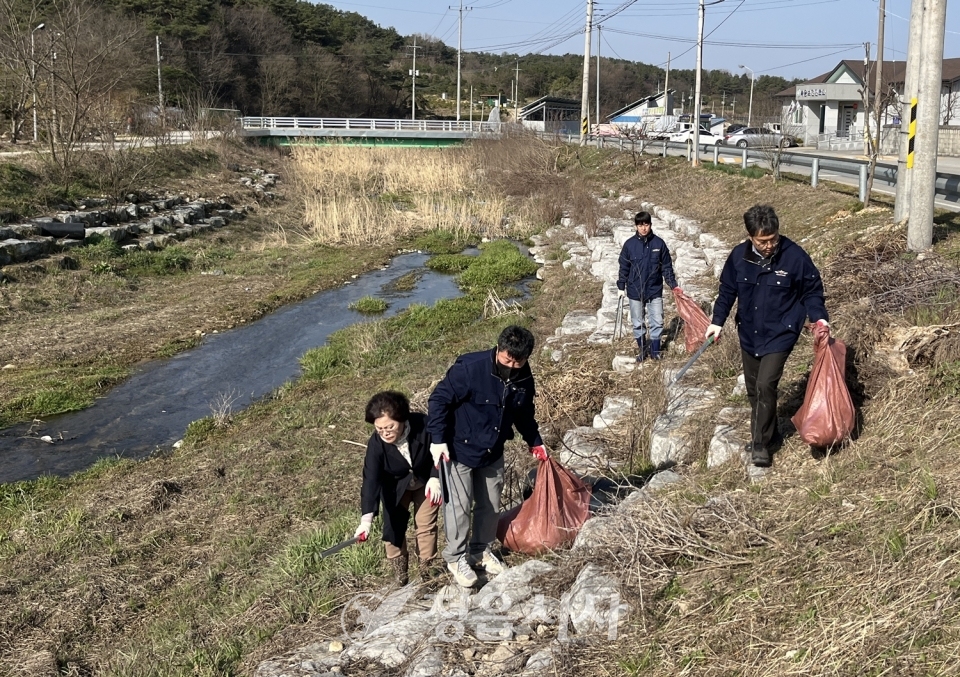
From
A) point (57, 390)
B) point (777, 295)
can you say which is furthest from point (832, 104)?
point (777, 295)

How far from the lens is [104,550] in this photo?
593cm

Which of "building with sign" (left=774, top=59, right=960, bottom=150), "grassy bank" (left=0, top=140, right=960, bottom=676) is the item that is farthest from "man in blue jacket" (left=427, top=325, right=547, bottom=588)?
"building with sign" (left=774, top=59, right=960, bottom=150)

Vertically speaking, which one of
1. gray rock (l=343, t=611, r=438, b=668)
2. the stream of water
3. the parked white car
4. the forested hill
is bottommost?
the stream of water

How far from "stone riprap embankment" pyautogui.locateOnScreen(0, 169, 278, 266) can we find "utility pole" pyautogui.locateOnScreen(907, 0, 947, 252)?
42.5 feet

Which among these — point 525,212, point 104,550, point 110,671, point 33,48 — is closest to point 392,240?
point 525,212

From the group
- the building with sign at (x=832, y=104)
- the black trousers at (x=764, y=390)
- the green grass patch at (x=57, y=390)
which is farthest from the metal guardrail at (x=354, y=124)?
the black trousers at (x=764, y=390)

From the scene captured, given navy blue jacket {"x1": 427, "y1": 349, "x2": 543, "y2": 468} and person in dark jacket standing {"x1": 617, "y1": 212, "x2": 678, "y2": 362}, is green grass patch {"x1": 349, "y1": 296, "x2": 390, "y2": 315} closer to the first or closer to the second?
person in dark jacket standing {"x1": 617, "y1": 212, "x2": 678, "y2": 362}

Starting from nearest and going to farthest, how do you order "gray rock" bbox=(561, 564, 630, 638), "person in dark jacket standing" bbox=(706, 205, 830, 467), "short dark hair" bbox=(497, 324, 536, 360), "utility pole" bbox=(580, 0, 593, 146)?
"gray rock" bbox=(561, 564, 630, 638)
"short dark hair" bbox=(497, 324, 536, 360)
"person in dark jacket standing" bbox=(706, 205, 830, 467)
"utility pole" bbox=(580, 0, 593, 146)

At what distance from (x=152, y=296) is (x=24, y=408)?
5213 mm

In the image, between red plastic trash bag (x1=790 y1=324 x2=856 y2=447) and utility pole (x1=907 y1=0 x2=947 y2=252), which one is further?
utility pole (x1=907 y1=0 x2=947 y2=252)

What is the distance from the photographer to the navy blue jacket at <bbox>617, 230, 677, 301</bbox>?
770 cm

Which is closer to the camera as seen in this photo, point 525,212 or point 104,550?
point 104,550

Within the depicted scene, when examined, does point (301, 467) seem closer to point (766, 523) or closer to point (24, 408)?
point (24, 408)

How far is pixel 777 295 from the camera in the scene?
15.1 feet
